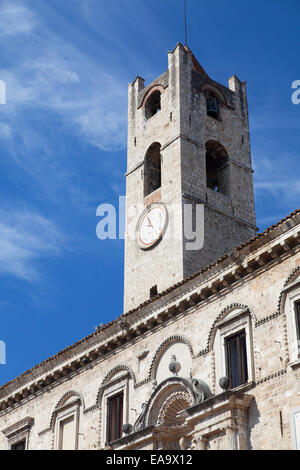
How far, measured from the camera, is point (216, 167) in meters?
37.5

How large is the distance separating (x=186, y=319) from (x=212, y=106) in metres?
15.3

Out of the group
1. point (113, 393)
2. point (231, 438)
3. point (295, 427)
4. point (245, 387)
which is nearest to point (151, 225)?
point (113, 393)

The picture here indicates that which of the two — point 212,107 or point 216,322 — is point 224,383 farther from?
point 212,107

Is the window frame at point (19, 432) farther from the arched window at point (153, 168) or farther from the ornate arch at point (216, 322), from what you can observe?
the arched window at point (153, 168)

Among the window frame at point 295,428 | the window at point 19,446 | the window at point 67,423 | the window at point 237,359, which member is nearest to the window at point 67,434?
the window at point 67,423

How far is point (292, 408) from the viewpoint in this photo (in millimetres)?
20609

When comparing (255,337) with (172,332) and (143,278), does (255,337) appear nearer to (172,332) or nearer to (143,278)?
(172,332)

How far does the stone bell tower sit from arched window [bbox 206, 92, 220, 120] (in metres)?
0.06

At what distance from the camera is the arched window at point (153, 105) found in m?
38.9

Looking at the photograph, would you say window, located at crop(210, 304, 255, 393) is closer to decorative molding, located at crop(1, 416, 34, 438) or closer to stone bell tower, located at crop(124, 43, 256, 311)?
stone bell tower, located at crop(124, 43, 256, 311)

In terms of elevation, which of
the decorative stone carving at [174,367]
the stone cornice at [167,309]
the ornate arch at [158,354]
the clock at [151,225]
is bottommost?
the decorative stone carving at [174,367]

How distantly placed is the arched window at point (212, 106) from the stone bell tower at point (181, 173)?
0.18ft
